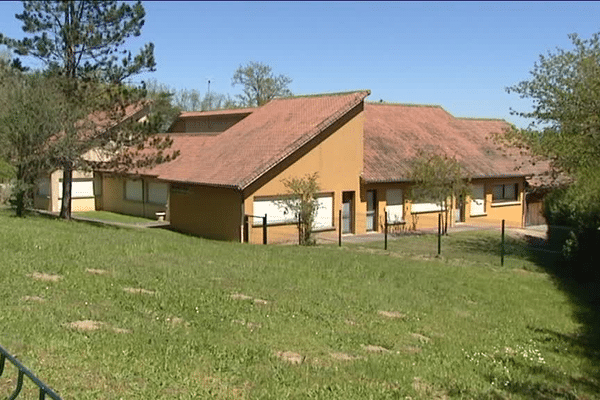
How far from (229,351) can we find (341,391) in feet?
5.34

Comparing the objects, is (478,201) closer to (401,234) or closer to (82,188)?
(401,234)

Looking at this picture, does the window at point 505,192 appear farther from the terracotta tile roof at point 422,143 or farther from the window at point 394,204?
the window at point 394,204

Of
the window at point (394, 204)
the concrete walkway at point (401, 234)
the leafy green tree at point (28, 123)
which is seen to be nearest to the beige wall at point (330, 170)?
the concrete walkway at point (401, 234)

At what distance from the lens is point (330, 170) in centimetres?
2939

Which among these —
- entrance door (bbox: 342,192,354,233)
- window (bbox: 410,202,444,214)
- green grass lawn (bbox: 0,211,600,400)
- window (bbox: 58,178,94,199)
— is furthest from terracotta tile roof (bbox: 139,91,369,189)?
green grass lawn (bbox: 0,211,600,400)

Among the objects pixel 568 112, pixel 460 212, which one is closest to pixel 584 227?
pixel 568 112

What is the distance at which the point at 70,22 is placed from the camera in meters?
26.0

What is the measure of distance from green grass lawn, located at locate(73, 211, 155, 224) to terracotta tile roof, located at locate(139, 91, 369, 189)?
3.02 meters

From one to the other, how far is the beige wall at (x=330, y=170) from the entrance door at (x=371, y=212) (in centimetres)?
60

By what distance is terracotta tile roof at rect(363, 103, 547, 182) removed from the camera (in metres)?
32.0

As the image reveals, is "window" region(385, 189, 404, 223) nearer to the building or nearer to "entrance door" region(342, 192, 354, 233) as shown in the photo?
the building

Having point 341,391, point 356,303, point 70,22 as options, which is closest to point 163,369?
point 341,391

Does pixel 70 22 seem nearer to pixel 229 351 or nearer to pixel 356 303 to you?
pixel 356 303

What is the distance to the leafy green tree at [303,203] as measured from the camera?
2614 centimetres
